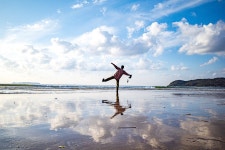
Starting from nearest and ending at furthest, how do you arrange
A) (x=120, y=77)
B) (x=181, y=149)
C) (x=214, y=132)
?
(x=181, y=149)
(x=214, y=132)
(x=120, y=77)

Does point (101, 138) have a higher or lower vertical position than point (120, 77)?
lower

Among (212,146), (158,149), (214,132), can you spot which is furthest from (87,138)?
(214,132)

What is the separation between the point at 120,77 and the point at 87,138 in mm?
16428

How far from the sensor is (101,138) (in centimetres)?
575

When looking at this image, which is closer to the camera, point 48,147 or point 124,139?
point 48,147

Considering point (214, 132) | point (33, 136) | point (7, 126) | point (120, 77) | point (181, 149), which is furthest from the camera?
point (120, 77)

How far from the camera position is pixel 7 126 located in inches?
286

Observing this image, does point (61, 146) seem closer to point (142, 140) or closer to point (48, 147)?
point (48, 147)

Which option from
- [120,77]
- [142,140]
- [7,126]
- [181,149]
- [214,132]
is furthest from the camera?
[120,77]

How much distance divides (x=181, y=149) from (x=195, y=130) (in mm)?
2148

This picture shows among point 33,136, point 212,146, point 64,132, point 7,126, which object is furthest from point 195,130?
point 7,126

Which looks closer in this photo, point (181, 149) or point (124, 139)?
point (181, 149)

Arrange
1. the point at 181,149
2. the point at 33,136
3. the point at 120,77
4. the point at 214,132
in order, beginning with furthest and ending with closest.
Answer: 1. the point at 120,77
2. the point at 214,132
3. the point at 33,136
4. the point at 181,149

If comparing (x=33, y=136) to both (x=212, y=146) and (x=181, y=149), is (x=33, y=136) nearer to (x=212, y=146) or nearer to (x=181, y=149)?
(x=181, y=149)
